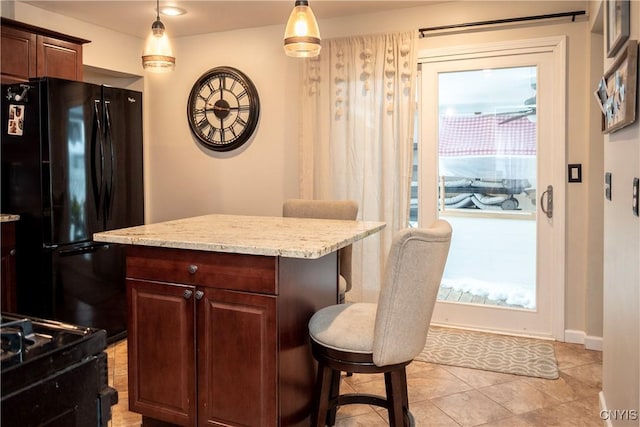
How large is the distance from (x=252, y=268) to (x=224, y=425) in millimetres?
671

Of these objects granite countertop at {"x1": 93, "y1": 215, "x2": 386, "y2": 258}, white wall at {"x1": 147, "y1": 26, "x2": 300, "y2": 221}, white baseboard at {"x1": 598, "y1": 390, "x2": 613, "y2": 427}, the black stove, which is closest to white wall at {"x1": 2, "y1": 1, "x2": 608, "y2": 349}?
white wall at {"x1": 147, "y1": 26, "x2": 300, "y2": 221}

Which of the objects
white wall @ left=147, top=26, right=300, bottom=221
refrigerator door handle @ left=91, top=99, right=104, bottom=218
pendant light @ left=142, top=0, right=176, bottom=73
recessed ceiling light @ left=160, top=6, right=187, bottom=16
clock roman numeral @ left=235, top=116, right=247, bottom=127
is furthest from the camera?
clock roman numeral @ left=235, top=116, right=247, bottom=127

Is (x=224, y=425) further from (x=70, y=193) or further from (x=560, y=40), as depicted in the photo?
(x=560, y=40)

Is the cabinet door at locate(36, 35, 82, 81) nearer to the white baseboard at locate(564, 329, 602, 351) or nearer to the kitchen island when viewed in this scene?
the kitchen island

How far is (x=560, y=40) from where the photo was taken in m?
3.46

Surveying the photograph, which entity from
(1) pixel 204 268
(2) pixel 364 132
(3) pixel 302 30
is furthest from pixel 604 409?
(2) pixel 364 132

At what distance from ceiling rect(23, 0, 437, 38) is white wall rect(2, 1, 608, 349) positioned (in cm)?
9

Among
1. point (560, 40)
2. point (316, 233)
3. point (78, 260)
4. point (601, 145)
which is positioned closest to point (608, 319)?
point (316, 233)

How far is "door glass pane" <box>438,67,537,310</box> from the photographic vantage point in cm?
365

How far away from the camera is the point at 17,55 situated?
337cm

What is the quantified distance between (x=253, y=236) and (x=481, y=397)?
1.57 metres

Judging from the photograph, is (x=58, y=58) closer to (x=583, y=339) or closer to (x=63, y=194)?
(x=63, y=194)

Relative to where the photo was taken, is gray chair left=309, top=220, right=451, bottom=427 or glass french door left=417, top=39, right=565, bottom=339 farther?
glass french door left=417, top=39, right=565, bottom=339

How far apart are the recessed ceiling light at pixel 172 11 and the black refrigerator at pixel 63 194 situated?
0.86 m
